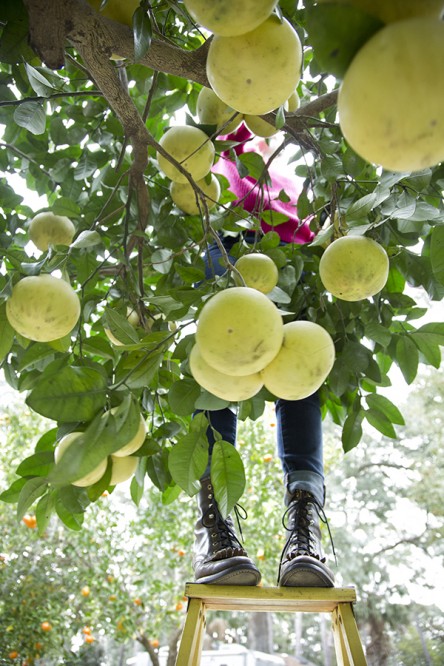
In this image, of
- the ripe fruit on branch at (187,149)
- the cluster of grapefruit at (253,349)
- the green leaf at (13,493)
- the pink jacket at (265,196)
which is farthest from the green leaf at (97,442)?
the pink jacket at (265,196)

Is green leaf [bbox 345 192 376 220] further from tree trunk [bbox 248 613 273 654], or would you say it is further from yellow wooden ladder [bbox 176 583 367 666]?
tree trunk [bbox 248 613 273 654]

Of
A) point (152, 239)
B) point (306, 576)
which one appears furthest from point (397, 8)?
point (152, 239)

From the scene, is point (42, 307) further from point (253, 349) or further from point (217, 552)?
point (217, 552)

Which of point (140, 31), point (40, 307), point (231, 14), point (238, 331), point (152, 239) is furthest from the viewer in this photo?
point (152, 239)

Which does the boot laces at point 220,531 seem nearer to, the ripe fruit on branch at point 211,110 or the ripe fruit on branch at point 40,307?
the ripe fruit on branch at point 40,307

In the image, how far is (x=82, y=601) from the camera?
393cm

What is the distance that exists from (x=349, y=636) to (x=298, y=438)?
0.46 metres

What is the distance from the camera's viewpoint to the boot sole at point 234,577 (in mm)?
1192

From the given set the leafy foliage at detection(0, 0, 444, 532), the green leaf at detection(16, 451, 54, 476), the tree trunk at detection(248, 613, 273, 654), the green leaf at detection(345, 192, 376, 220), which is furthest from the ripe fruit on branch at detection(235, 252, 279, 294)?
the tree trunk at detection(248, 613, 273, 654)

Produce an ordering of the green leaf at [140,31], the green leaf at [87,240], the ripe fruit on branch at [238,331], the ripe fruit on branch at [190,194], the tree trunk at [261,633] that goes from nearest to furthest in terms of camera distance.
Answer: the ripe fruit on branch at [238,331]
the green leaf at [140,31]
the green leaf at [87,240]
the ripe fruit on branch at [190,194]
the tree trunk at [261,633]

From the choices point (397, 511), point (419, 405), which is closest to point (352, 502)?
point (397, 511)

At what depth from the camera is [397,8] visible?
0.44m

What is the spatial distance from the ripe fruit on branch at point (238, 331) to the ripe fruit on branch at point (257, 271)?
307 millimetres

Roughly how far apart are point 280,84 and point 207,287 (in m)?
0.36
